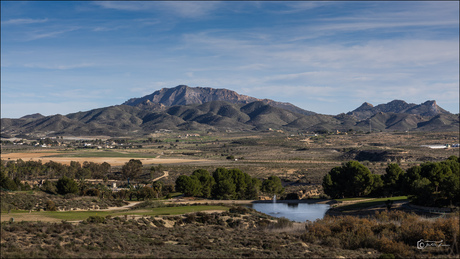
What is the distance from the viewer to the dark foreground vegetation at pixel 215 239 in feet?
73.6

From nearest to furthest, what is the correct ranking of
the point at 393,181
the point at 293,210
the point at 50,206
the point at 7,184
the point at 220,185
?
the point at 50,206
the point at 293,210
the point at 393,181
the point at 7,184
the point at 220,185

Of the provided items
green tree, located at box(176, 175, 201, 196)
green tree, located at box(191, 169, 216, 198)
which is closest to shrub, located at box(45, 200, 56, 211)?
green tree, located at box(176, 175, 201, 196)

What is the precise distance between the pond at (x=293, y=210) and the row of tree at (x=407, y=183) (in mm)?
6135

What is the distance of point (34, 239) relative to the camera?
2319 cm

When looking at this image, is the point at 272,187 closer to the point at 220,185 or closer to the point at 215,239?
the point at 220,185

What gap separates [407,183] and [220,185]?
2470 centimetres

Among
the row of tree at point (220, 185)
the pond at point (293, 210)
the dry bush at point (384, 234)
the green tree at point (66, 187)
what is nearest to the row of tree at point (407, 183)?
the pond at point (293, 210)

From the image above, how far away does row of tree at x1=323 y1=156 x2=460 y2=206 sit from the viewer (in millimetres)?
42812

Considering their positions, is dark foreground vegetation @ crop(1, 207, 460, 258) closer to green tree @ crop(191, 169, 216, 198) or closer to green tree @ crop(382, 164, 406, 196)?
green tree @ crop(191, 169, 216, 198)

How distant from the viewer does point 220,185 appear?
5844 cm

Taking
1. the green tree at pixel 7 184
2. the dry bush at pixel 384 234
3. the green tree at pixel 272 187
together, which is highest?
the green tree at pixel 7 184

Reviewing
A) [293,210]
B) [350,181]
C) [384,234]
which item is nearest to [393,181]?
[350,181]

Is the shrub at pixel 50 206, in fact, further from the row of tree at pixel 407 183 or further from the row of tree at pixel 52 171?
the row of tree at pixel 52 171

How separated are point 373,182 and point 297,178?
29.6 metres
